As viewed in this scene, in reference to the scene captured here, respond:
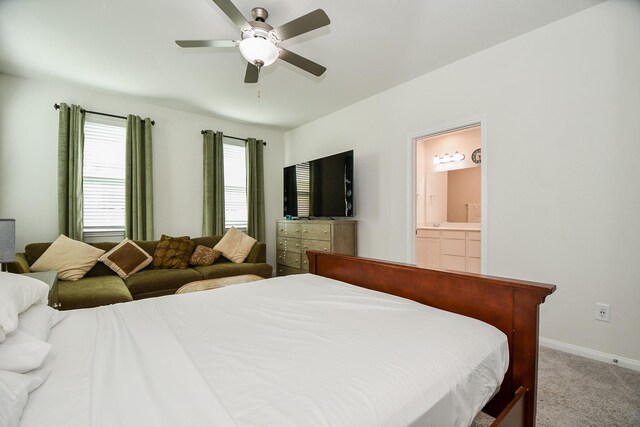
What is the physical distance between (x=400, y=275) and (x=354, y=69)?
235 centimetres

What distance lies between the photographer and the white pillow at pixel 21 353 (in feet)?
2.53

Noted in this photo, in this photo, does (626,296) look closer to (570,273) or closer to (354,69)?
(570,273)

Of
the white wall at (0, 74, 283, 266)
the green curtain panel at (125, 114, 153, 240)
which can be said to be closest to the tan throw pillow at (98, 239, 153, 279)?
the green curtain panel at (125, 114, 153, 240)

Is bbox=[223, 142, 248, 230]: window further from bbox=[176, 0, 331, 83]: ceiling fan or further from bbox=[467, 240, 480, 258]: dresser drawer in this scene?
bbox=[467, 240, 480, 258]: dresser drawer

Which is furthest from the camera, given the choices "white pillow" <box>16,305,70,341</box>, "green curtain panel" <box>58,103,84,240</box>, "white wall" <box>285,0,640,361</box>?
"green curtain panel" <box>58,103,84,240</box>

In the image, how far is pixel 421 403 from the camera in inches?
30.9

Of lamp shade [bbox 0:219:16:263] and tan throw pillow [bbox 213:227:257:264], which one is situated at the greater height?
lamp shade [bbox 0:219:16:263]

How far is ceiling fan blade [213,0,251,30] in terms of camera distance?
5.39ft

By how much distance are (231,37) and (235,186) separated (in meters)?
2.54

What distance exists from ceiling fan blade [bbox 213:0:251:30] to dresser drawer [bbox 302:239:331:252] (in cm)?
257

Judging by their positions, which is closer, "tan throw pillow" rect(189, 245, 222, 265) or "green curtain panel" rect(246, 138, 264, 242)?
"tan throw pillow" rect(189, 245, 222, 265)

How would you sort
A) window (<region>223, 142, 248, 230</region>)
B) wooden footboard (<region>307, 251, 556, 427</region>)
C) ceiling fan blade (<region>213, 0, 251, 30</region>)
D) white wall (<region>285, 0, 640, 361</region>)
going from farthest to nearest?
1. window (<region>223, 142, 248, 230</region>)
2. white wall (<region>285, 0, 640, 361</region>)
3. ceiling fan blade (<region>213, 0, 251, 30</region>)
4. wooden footboard (<region>307, 251, 556, 427</region>)

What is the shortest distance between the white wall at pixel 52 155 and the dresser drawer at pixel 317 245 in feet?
5.54

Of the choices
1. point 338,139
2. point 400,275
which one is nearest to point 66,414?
point 400,275
